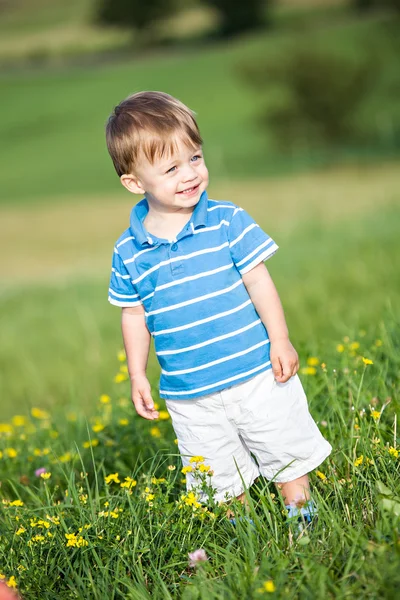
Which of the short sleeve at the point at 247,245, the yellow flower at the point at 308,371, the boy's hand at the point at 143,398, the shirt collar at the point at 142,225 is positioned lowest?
the yellow flower at the point at 308,371

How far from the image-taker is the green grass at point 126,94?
25562 mm

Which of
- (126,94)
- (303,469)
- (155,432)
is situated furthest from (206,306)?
(126,94)

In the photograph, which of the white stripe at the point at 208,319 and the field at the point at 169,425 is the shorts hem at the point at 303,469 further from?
the white stripe at the point at 208,319

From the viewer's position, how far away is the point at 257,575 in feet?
→ 6.57

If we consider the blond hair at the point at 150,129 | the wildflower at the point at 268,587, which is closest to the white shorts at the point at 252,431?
the wildflower at the point at 268,587

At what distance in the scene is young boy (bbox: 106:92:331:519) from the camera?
249 centimetres

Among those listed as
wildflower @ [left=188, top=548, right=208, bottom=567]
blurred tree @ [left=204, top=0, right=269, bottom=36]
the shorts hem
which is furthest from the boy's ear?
blurred tree @ [left=204, top=0, right=269, bottom=36]

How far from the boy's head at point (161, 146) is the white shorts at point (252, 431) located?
2.04ft

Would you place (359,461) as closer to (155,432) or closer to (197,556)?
(197,556)

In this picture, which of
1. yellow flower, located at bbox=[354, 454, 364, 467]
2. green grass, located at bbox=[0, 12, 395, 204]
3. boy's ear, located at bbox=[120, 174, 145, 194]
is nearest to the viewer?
yellow flower, located at bbox=[354, 454, 364, 467]

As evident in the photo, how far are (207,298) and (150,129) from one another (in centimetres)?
53

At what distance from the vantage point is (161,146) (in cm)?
248

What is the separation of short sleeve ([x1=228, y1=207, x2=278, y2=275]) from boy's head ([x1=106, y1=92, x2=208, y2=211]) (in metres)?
0.16

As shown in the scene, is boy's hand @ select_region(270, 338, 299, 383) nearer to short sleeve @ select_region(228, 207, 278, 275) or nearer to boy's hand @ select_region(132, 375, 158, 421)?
short sleeve @ select_region(228, 207, 278, 275)
